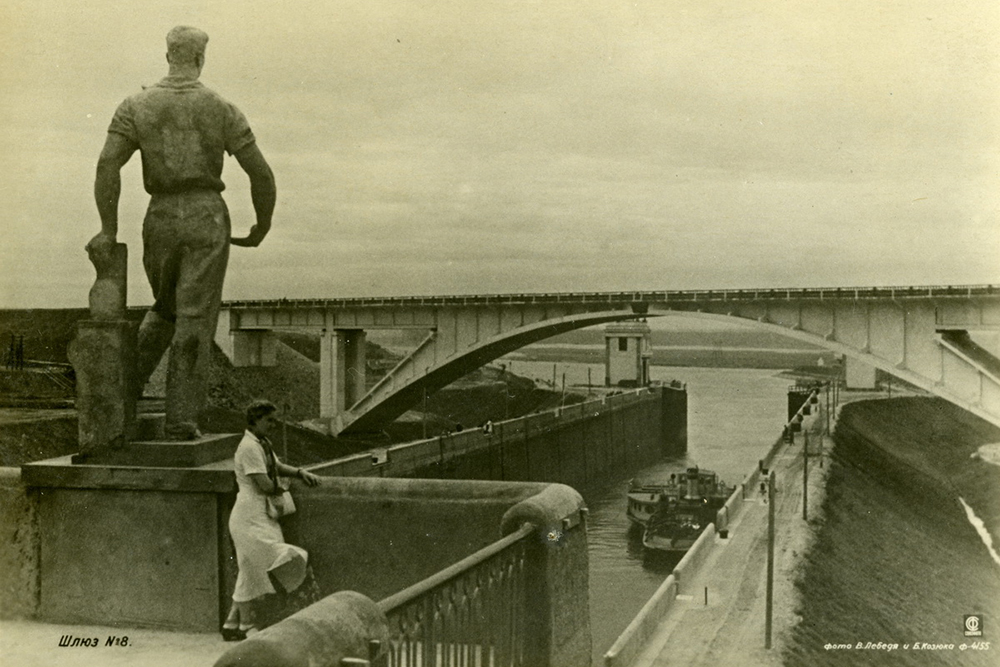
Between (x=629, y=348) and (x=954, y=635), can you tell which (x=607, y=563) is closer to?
(x=954, y=635)

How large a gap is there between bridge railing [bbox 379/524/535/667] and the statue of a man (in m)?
2.04

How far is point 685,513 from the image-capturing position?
125ft

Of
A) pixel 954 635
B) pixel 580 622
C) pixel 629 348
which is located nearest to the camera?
pixel 580 622

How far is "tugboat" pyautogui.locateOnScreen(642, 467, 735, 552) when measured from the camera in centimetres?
3425

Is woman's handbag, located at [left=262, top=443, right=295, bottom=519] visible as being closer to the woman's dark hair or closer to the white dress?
the white dress

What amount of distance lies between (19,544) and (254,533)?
1489 millimetres

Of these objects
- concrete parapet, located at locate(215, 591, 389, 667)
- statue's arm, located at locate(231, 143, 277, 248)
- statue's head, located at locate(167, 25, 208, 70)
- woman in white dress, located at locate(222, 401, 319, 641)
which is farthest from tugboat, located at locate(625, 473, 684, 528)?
concrete parapet, located at locate(215, 591, 389, 667)

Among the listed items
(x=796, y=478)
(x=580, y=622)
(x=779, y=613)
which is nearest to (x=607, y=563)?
(x=796, y=478)

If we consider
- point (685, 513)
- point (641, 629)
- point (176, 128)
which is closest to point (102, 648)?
point (176, 128)

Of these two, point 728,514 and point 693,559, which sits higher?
point 693,559

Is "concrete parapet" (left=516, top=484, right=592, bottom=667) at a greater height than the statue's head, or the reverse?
the statue's head

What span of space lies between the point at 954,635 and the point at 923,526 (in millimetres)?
12593

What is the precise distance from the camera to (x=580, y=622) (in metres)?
6.09

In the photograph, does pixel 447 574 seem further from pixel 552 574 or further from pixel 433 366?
pixel 433 366
